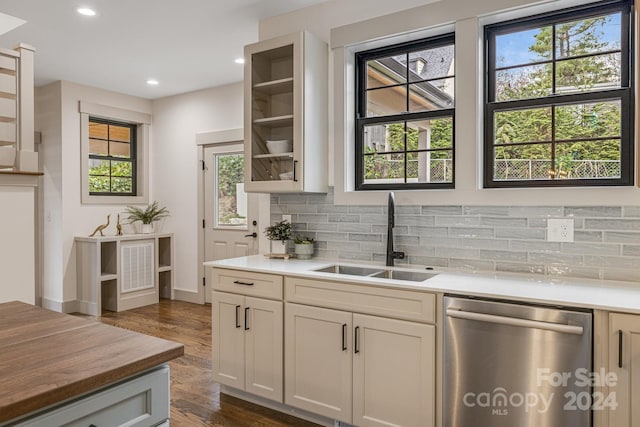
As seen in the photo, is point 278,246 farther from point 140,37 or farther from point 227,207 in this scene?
point 140,37

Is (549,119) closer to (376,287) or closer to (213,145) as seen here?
(376,287)

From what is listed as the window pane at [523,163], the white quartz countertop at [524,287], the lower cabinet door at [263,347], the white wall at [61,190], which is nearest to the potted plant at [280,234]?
the white quartz countertop at [524,287]

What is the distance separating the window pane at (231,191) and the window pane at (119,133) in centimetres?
149

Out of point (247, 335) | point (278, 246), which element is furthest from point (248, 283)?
point (278, 246)

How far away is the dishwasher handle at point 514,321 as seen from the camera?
173 cm

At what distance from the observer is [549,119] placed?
2449 millimetres

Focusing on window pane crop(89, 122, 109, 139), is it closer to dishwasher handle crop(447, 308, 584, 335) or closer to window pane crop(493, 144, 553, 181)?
window pane crop(493, 144, 553, 181)

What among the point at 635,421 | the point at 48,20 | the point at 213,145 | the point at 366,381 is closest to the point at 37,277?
the point at 213,145

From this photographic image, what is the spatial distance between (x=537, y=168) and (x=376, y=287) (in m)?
1.21

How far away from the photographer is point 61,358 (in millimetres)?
1044

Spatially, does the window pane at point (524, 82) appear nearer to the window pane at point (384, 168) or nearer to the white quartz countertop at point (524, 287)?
the window pane at point (384, 168)

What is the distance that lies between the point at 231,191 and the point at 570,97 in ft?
12.4

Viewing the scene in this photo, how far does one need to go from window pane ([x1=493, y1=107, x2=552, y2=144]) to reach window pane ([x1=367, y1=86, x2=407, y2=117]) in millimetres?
657

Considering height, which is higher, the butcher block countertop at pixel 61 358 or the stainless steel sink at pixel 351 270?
the butcher block countertop at pixel 61 358
